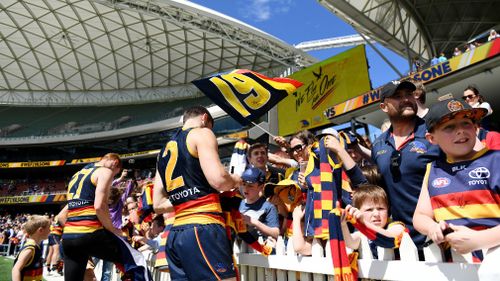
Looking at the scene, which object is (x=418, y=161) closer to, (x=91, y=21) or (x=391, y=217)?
(x=391, y=217)

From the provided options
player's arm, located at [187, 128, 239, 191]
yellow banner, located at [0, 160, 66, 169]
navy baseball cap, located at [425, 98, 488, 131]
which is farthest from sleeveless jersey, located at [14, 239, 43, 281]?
yellow banner, located at [0, 160, 66, 169]

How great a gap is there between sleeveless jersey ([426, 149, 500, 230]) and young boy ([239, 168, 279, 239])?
71.2 inches

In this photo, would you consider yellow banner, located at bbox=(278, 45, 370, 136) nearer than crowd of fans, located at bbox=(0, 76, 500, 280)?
No

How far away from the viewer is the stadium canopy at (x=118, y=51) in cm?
2720

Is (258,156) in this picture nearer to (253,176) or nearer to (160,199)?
(253,176)

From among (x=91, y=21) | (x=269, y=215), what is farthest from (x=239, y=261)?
(x=91, y=21)

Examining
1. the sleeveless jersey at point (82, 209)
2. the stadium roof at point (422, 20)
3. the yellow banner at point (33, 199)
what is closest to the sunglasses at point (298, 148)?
the sleeveless jersey at point (82, 209)

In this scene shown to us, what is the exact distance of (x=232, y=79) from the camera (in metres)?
4.00

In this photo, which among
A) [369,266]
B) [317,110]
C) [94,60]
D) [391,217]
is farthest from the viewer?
[94,60]

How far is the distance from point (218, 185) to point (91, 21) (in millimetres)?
33508

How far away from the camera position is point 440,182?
180cm

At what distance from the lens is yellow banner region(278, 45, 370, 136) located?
57.1 ft

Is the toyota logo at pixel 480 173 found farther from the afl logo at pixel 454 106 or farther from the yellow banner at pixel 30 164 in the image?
the yellow banner at pixel 30 164

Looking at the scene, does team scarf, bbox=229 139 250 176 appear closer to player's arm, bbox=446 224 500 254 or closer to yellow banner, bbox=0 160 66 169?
player's arm, bbox=446 224 500 254
